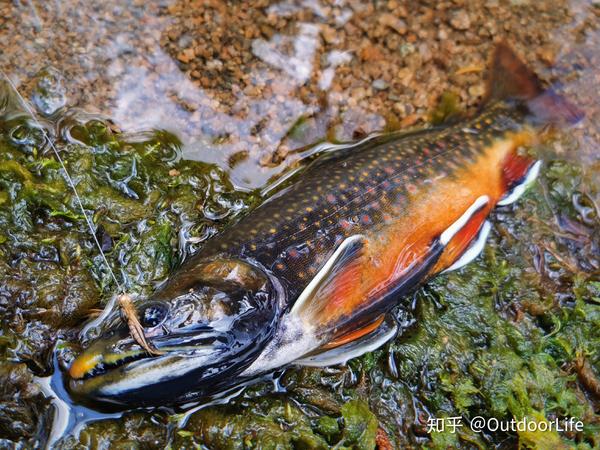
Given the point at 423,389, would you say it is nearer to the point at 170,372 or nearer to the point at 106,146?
the point at 170,372

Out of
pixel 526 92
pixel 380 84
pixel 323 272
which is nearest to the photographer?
pixel 323 272

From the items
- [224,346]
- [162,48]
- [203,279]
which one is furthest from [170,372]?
[162,48]

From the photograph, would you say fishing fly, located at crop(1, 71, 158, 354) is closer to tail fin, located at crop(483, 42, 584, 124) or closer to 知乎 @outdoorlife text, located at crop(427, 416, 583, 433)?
知乎 @outdoorlife text, located at crop(427, 416, 583, 433)

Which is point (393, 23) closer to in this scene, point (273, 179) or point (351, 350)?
point (273, 179)

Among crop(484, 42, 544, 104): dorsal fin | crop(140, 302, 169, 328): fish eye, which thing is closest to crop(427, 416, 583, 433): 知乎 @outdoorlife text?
crop(140, 302, 169, 328): fish eye

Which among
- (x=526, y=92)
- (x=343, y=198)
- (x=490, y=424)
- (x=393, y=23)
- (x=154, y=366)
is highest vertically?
(x=393, y=23)

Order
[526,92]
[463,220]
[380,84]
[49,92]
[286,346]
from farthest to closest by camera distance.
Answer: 1. [380,84]
2. [526,92]
3. [49,92]
4. [463,220]
5. [286,346]

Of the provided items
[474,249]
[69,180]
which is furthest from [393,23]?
[69,180]

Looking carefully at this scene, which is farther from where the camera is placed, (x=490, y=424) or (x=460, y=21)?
(x=460, y=21)
